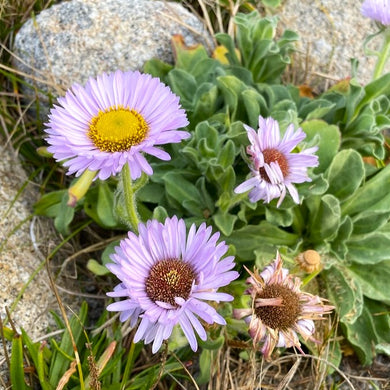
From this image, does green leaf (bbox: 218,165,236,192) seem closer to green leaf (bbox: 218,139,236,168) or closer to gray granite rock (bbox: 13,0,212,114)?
green leaf (bbox: 218,139,236,168)

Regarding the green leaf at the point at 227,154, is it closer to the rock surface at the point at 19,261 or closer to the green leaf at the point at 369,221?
the green leaf at the point at 369,221

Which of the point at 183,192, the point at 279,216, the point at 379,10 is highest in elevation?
the point at 379,10

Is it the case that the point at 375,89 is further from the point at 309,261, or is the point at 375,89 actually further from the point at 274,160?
the point at 309,261

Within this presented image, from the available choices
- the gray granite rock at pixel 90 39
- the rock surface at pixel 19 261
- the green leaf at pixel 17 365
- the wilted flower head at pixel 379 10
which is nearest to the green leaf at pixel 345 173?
the wilted flower head at pixel 379 10

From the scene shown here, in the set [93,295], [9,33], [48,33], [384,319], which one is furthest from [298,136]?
[9,33]

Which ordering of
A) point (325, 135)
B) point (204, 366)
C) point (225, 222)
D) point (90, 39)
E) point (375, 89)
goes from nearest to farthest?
point (204, 366) < point (225, 222) < point (325, 135) < point (375, 89) < point (90, 39)

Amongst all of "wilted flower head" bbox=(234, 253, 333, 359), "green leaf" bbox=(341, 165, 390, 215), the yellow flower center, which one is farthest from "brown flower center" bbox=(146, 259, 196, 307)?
"green leaf" bbox=(341, 165, 390, 215)

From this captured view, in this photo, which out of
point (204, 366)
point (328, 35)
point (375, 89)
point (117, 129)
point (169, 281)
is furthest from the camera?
point (328, 35)

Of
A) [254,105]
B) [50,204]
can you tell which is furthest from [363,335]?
[50,204]

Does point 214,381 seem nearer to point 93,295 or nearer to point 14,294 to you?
point 93,295
